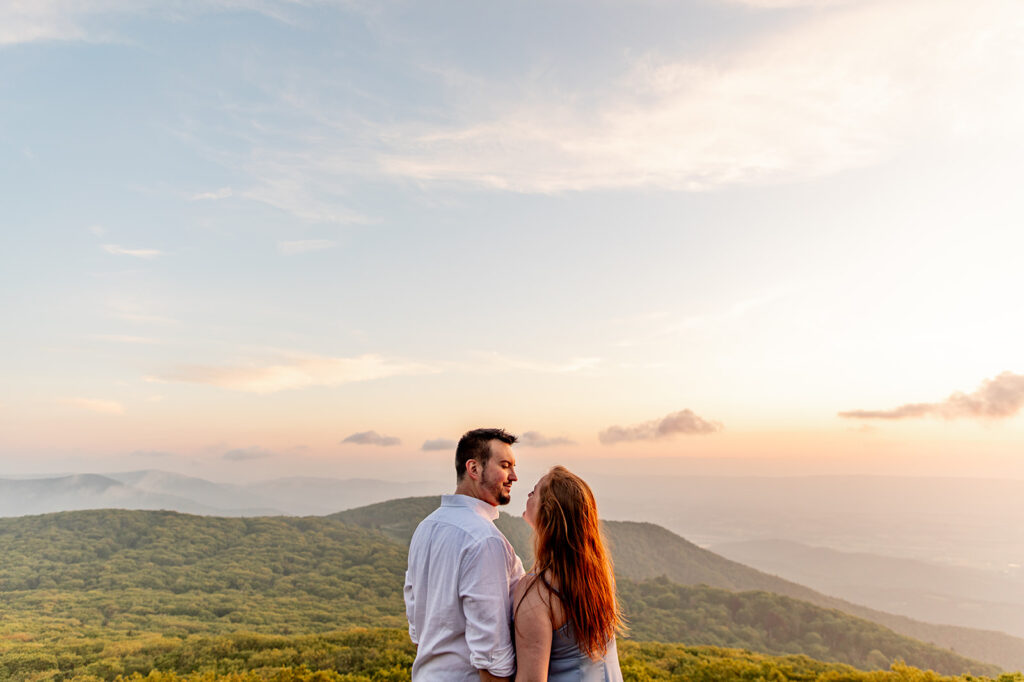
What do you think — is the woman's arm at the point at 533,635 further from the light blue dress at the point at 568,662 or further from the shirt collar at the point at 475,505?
the shirt collar at the point at 475,505

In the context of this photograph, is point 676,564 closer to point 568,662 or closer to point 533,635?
point 568,662

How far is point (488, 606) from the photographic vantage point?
321cm

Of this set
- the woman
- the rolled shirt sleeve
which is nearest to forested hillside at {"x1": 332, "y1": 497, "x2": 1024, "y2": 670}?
the woman

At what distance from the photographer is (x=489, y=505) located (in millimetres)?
3646

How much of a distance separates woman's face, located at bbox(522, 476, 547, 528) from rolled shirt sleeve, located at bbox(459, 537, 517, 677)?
236 mm

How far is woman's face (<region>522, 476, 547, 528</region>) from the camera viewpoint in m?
3.48

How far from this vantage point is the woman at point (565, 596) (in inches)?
124

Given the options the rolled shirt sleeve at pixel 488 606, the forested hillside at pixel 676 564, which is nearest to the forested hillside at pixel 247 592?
the forested hillside at pixel 676 564

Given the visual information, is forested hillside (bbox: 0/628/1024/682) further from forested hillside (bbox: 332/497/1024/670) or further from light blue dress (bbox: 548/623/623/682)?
forested hillside (bbox: 332/497/1024/670)

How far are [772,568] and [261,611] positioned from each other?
5979 inches

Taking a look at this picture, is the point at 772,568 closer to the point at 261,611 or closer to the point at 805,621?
the point at 805,621

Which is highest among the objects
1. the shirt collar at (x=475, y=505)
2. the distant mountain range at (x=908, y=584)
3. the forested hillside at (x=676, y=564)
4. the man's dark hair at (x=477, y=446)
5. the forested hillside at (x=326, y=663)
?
the man's dark hair at (x=477, y=446)

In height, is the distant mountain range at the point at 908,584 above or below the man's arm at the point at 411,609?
below

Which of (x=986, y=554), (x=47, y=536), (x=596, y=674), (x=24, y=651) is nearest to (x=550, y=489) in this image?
(x=596, y=674)
